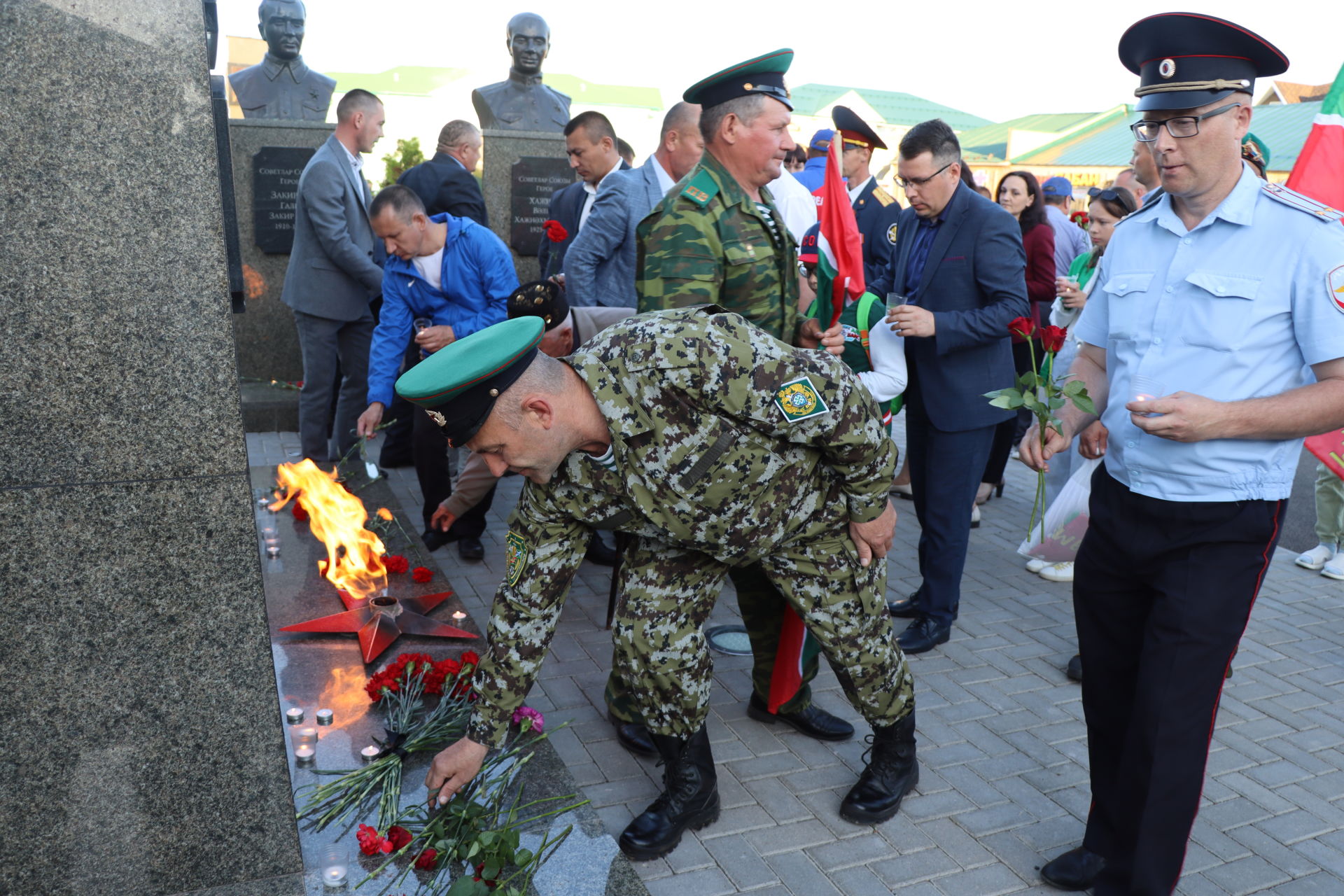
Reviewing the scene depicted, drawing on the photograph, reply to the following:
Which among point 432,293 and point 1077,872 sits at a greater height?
point 432,293

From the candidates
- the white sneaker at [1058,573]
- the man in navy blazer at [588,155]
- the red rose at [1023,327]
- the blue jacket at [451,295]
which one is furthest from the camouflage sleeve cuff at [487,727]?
the white sneaker at [1058,573]

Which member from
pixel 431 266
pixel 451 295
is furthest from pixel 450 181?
pixel 451 295

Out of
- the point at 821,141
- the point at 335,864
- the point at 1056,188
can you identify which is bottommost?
the point at 335,864

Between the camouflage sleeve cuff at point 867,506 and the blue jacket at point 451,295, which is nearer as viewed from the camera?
the camouflage sleeve cuff at point 867,506

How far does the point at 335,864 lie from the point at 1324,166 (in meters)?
4.80

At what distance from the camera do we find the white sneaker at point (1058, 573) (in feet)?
18.6

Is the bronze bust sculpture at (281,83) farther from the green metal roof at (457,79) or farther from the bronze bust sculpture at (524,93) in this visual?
the green metal roof at (457,79)

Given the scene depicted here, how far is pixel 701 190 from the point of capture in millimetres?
3400

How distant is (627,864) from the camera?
8.89 feet

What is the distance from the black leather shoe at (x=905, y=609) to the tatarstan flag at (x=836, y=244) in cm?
159

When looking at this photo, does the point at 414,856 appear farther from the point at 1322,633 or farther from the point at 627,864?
the point at 1322,633

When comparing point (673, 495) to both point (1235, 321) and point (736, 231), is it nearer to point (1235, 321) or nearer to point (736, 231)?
point (736, 231)

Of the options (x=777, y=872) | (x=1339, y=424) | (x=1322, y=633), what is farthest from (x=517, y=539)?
(x=1322, y=633)

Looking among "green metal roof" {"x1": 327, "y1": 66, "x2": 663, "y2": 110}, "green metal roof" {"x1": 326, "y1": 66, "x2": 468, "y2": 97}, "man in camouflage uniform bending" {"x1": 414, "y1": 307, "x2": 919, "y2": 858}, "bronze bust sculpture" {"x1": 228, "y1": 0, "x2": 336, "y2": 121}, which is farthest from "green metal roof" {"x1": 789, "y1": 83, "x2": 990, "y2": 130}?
"man in camouflage uniform bending" {"x1": 414, "y1": 307, "x2": 919, "y2": 858}
